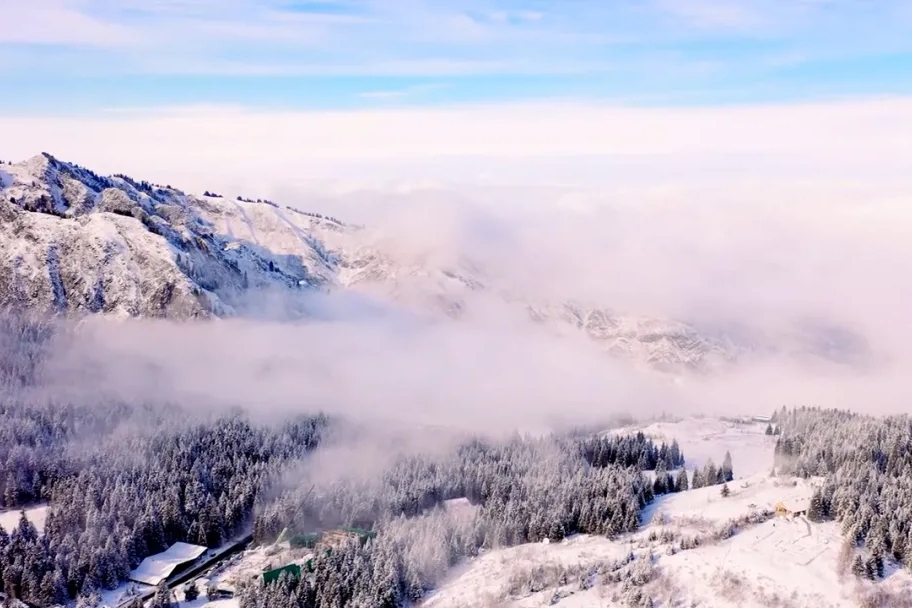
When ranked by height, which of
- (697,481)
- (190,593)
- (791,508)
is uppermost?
(791,508)

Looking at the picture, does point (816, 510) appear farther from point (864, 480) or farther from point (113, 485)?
point (113, 485)

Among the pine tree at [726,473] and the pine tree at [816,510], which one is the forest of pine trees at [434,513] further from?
the pine tree at [816,510]

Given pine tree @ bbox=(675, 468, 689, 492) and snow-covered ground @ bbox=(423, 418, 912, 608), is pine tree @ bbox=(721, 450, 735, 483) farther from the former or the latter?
snow-covered ground @ bbox=(423, 418, 912, 608)

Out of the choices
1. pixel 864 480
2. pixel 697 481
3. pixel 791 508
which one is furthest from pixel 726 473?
pixel 791 508

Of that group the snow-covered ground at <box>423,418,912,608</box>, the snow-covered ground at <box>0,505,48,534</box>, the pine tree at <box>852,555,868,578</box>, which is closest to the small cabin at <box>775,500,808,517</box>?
the snow-covered ground at <box>423,418,912,608</box>

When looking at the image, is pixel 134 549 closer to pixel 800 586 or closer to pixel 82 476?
pixel 82 476

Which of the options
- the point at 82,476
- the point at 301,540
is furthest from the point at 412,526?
the point at 82,476
